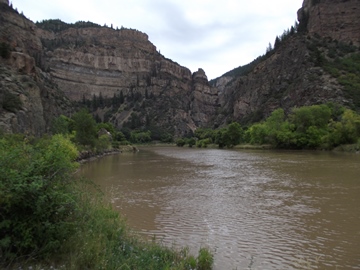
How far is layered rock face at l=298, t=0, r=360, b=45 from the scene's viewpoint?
13425cm

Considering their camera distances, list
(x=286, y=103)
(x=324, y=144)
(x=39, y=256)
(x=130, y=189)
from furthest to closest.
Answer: (x=286, y=103), (x=324, y=144), (x=130, y=189), (x=39, y=256)

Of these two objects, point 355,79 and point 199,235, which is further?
point 355,79

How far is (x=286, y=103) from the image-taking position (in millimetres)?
121188

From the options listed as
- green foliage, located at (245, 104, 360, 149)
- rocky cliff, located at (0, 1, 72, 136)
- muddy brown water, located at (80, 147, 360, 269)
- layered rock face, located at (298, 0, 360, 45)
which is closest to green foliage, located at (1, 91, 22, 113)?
rocky cliff, located at (0, 1, 72, 136)

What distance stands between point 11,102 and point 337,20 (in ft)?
467

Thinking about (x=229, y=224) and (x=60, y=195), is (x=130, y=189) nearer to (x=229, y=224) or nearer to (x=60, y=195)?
(x=229, y=224)

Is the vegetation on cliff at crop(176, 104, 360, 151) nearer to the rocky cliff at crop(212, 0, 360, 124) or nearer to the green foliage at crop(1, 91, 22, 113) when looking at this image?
the rocky cliff at crop(212, 0, 360, 124)

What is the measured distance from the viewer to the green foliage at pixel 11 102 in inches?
1487

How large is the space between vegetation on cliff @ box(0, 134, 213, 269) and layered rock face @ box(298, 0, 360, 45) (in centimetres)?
15067

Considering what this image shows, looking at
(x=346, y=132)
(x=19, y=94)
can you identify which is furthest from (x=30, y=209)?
(x=346, y=132)

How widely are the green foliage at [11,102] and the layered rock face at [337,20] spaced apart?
135418 mm

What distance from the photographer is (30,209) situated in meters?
5.96

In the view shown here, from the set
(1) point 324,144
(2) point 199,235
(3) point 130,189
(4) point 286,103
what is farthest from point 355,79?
(2) point 199,235

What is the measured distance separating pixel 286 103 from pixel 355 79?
86.2 feet
